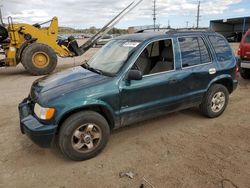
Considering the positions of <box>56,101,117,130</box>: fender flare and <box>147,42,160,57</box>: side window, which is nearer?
<box>56,101,117,130</box>: fender flare

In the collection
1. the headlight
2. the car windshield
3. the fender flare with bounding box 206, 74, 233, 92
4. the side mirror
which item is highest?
the car windshield

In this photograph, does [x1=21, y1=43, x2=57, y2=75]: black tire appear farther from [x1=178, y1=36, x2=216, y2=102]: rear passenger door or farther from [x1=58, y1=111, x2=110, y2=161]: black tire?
[x1=58, y1=111, x2=110, y2=161]: black tire

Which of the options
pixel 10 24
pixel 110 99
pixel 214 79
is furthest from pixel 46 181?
pixel 10 24

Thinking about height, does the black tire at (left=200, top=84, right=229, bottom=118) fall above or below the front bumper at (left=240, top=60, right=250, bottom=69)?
below

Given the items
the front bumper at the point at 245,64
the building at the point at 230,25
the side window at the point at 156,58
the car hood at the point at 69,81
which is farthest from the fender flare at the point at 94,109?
the building at the point at 230,25

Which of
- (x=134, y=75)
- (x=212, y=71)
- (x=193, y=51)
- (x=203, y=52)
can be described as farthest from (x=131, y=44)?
(x=212, y=71)

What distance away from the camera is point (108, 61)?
404cm

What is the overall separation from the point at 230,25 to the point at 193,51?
94.2ft

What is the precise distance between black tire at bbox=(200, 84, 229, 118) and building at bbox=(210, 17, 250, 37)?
2395 cm

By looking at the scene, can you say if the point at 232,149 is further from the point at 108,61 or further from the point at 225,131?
the point at 108,61

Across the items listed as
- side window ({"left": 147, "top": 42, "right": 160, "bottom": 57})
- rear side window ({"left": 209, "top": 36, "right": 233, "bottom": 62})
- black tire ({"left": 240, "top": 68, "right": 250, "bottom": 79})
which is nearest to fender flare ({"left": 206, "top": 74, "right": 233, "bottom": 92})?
rear side window ({"left": 209, "top": 36, "right": 233, "bottom": 62})

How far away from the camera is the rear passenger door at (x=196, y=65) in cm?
419

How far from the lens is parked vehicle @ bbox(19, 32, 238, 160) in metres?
3.22

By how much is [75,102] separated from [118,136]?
1.29 metres
